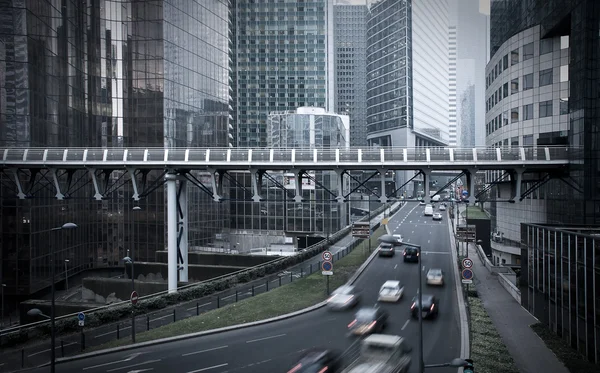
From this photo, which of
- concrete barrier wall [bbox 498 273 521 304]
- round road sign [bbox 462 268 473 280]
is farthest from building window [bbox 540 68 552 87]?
round road sign [bbox 462 268 473 280]

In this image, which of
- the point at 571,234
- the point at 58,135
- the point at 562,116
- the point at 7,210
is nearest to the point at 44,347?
the point at 7,210

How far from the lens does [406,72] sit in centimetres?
13838

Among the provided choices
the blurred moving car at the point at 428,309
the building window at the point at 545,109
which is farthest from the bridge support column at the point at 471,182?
the building window at the point at 545,109

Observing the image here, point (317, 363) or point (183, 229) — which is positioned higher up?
point (183, 229)

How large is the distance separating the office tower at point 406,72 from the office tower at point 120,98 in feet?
291

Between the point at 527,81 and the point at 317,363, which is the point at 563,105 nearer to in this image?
the point at 527,81

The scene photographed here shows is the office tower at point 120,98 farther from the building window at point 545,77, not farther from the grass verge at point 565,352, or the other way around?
the grass verge at point 565,352

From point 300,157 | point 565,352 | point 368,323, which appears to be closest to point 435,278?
point 368,323

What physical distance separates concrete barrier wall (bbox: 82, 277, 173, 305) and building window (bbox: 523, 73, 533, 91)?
39.1 meters

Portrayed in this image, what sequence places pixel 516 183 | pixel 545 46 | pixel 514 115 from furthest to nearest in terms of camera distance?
pixel 514 115 → pixel 545 46 → pixel 516 183

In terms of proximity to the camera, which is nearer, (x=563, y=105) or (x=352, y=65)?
(x=563, y=105)

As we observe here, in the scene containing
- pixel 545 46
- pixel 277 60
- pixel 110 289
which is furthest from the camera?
pixel 277 60

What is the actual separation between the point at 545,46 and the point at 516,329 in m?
28.8

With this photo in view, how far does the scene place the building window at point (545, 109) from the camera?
43078 millimetres
